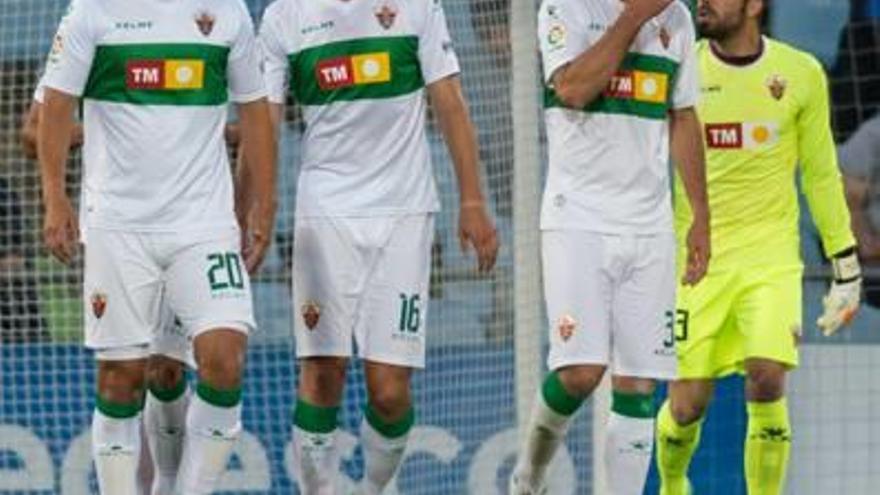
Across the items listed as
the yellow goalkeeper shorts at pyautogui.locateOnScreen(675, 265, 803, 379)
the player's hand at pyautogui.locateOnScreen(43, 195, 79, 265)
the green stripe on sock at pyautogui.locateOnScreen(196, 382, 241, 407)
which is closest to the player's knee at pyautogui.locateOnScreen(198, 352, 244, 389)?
the green stripe on sock at pyautogui.locateOnScreen(196, 382, 241, 407)

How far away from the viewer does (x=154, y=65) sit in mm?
10312

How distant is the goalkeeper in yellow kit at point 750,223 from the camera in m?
12.2

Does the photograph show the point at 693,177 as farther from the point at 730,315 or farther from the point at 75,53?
the point at 75,53

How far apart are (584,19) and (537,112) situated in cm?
214

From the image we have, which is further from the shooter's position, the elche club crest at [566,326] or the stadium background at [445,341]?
the stadium background at [445,341]

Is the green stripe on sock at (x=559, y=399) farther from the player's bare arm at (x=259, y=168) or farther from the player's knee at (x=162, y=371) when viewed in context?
the player's knee at (x=162, y=371)

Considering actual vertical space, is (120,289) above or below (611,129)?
below

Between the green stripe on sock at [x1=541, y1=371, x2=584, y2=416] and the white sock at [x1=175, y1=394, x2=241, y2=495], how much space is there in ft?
3.95

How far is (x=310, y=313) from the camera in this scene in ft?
35.8

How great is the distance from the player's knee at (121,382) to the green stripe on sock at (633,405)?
1.72 meters

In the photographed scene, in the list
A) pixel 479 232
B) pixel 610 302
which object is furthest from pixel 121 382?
pixel 610 302

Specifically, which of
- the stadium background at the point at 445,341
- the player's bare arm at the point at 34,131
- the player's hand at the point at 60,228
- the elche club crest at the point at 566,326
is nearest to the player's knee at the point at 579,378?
the elche club crest at the point at 566,326

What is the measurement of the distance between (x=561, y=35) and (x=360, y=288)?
1128 mm

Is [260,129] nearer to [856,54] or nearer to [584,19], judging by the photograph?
[584,19]
